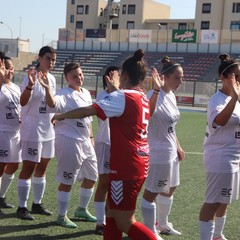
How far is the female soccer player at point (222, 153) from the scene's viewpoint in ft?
14.5

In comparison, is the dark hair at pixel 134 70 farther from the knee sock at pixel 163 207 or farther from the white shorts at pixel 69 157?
the knee sock at pixel 163 207

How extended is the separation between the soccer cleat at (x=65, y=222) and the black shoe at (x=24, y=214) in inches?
15.7

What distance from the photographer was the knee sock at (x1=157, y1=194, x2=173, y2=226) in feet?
17.7

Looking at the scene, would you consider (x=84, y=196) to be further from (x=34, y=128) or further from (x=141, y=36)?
(x=141, y=36)

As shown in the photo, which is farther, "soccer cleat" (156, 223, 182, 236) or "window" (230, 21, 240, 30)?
"window" (230, 21, 240, 30)

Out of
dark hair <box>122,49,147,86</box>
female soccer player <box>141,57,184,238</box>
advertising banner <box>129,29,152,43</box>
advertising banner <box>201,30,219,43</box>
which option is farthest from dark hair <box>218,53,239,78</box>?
advertising banner <box>129,29,152,43</box>

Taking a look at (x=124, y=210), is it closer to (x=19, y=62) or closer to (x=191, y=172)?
(x=191, y=172)

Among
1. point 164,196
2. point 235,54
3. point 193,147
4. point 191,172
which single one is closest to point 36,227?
point 164,196

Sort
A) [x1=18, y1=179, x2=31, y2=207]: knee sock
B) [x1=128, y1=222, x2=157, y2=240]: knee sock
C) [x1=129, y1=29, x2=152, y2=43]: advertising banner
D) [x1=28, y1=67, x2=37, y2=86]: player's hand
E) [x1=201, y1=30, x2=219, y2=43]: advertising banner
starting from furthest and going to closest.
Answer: [x1=129, y1=29, x2=152, y2=43]: advertising banner, [x1=201, y1=30, x2=219, y2=43]: advertising banner, [x1=18, y1=179, x2=31, y2=207]: knee sock, [x1=28, y1=67, x2=37, y2=86]: player's hand, [x1=128, y1=222, x2=157, y2=240]: knee sock

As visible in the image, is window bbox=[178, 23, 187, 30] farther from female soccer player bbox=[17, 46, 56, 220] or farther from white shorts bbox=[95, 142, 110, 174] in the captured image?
white shorts bbox=[95, 142, 110, 174]

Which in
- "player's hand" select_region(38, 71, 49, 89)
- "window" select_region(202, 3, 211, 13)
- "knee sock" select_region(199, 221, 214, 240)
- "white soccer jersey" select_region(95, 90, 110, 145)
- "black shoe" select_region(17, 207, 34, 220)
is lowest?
"black shoe" select_region(17, 207, 34, 220)

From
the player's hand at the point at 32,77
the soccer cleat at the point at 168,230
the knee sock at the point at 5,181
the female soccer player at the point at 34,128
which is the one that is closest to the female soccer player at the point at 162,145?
the soccer cleat at the point at 168,230

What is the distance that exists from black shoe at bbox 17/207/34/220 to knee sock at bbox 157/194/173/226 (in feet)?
5.25

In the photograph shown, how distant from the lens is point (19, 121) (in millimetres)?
5848
